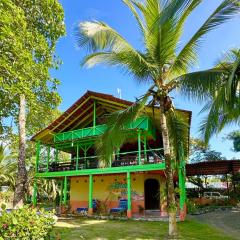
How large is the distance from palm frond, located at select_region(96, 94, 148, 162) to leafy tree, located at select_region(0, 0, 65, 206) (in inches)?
162

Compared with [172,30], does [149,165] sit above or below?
below

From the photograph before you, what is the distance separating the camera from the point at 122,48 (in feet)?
36.1

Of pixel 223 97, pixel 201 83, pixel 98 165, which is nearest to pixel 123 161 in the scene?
pixel 98 165

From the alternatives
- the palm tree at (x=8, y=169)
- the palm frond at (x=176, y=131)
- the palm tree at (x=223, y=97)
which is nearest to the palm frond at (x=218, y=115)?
the palm tree at (x=223, y=97)

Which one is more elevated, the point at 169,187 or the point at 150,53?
the point at 150,53

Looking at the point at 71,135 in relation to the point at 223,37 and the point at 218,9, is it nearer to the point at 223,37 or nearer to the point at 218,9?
the point at 223,37

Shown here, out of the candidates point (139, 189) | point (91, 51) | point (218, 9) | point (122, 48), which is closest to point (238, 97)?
point (218, 9)

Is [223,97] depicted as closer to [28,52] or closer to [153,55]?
[153,55]

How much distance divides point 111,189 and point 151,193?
110 inches

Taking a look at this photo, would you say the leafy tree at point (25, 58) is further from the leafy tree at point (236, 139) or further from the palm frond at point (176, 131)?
the leafy tree at point (236, 139)

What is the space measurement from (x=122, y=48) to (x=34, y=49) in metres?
6.90

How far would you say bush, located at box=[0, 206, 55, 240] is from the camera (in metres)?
5.96

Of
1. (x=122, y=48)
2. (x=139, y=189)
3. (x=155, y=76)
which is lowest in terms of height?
(x=139, y=189)

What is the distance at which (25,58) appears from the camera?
13234 millimetres
